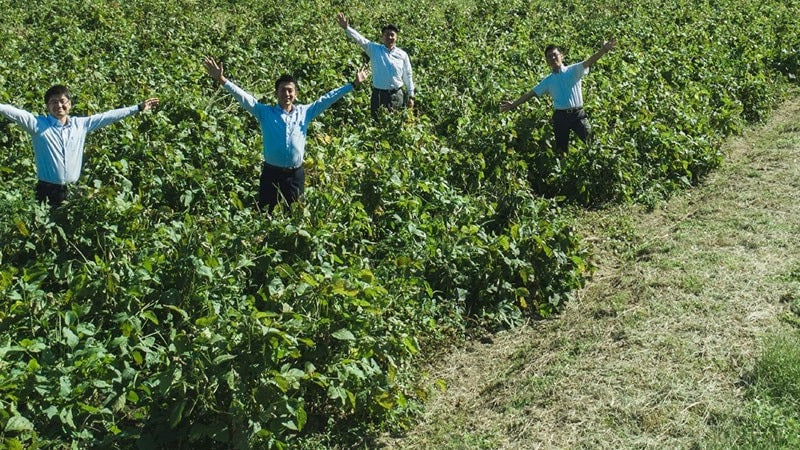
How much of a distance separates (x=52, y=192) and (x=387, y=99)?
387 cm

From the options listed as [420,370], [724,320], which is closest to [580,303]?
[724,320]

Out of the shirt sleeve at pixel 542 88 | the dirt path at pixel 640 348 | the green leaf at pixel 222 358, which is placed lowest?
the dirt path at pixel 640 348

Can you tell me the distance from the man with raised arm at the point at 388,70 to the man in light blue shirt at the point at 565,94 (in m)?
1.20

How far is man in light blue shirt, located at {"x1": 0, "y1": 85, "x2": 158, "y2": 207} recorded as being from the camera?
566 cm

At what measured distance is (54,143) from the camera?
18.7ft

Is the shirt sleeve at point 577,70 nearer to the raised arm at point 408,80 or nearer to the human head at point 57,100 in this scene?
the raised arm at point 408,80

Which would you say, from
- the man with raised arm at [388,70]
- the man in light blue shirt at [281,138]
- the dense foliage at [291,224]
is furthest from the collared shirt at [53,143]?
the man with raised arm at [388,70]

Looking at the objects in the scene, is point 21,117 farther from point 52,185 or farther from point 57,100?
point 52,185

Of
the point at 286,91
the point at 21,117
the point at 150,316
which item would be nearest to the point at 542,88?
the point at 286,91

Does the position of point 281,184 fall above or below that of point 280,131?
below

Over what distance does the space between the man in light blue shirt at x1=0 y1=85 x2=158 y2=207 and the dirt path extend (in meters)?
2.94

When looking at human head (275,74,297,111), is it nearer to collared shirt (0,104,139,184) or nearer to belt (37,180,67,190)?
collared shirt (0,104,139,184)

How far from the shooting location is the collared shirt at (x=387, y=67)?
8531mm

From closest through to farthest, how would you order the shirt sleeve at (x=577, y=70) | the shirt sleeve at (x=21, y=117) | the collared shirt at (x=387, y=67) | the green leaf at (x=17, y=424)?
1. the green leaf at (x=17, y=424)
2. the shirt sleeve at (x=21, y=117)
3. the shirt sleeve at (x=577, y=70)
4. the collared shirt at (x=387, y=67)
